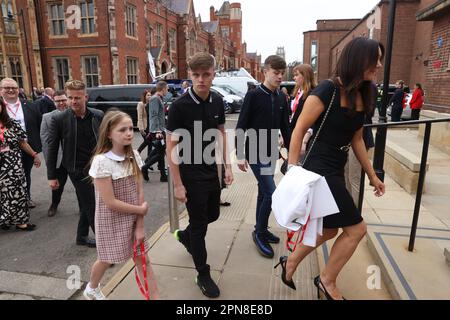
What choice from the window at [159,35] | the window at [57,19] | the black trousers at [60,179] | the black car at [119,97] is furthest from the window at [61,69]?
the black trousers at [60,179]

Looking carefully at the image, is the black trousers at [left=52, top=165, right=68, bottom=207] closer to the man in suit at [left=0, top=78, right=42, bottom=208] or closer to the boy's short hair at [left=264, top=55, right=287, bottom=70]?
the man in suit at [left=0, top=78, right=42, bottom=208]

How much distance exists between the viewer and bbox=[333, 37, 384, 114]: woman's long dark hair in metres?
2.06

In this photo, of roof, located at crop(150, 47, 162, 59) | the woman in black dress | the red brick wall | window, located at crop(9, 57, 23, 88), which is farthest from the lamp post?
window, located at crop(9, 57, 23, 88)

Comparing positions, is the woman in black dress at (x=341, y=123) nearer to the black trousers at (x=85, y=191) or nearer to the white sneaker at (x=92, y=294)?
the white sneaker at (x=92, y=294)

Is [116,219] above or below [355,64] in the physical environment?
below

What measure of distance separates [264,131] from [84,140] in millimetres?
1903

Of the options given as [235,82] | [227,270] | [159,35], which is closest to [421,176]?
[227,270]

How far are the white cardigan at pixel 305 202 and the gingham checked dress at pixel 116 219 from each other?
110cm

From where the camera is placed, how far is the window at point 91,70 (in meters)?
23.1

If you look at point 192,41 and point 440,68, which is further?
point 192,41

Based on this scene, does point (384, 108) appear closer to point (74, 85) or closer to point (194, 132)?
point (194, 132)

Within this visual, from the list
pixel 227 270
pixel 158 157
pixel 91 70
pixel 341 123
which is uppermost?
pixel 91 70

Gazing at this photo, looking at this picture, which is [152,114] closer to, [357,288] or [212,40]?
[357,288]

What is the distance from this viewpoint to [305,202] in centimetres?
208
